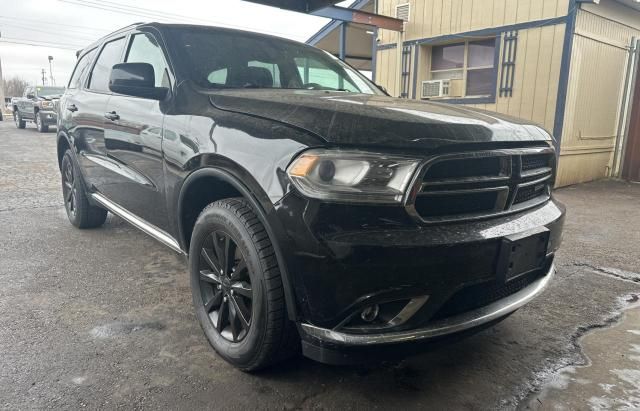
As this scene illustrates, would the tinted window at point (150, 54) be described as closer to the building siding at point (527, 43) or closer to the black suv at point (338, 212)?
the black suv at point (338, 212)

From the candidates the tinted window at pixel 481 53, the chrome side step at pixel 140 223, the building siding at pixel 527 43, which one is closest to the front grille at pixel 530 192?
the chrome side step at pixel 140 223

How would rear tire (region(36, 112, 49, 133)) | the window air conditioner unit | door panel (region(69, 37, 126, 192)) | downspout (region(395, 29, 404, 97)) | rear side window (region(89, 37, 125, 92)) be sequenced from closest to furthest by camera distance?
door panel (region(69, 37, 126, 192)) → rear side window (region(89, 37, 125, 92)) → the window air conditioner unit → downspout (region(395, 29, 404, 97)) → rear tire (region(36, 112, 49, 133))

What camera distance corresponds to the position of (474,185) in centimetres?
197

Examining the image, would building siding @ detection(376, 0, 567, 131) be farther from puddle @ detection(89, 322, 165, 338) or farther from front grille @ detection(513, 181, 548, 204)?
puddle @ detection(89, 322, 165, 338)

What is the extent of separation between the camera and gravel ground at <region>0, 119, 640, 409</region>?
215 cm

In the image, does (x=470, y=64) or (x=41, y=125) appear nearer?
(x=470, y=64)

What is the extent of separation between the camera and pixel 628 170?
923cm

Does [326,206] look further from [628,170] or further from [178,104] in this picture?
[628,170]

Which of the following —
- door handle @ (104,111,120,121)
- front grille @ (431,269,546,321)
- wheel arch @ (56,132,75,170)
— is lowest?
front grille @ (431,269,546,321)

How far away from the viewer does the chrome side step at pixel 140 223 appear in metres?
2.91

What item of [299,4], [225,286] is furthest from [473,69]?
[225,286]

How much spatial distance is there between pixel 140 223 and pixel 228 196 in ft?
3.97

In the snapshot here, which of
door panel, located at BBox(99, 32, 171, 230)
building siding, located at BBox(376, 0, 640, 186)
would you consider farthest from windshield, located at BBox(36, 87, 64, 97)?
door panel, located at BBox(99, 32, 171, 230)

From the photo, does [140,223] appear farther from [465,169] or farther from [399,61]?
[399,61]
